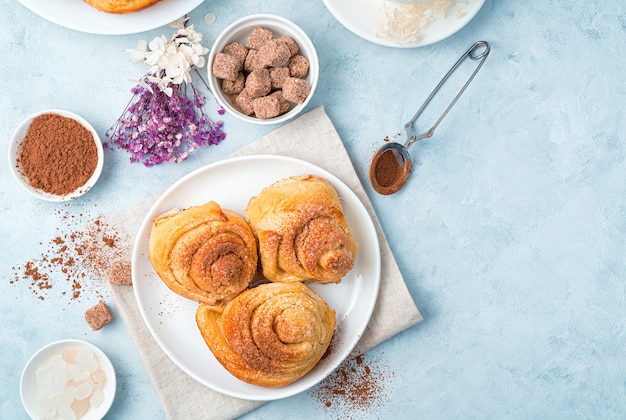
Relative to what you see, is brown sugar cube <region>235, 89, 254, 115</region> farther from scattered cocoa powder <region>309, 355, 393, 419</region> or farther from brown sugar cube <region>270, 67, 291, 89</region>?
scattered cocoa powder <region>309, 355, 393, 419</region>

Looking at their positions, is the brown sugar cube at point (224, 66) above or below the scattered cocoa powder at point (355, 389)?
above

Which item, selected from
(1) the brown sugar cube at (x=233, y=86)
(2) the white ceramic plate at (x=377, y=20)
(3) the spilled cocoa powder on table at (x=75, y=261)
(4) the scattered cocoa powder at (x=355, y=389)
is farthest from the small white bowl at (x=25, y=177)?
(4) the scattered cocoa powder at (x=355, y=389)

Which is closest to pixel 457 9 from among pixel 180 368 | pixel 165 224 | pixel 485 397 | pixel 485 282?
pixel 485 282

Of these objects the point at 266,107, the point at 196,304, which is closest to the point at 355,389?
the point at 196,304

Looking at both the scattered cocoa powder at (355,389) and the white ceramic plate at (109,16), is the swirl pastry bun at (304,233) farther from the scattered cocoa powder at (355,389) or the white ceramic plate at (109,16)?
the white ceramic plate at (109,16)

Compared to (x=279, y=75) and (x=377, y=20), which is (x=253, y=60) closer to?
(x=279, y=75)

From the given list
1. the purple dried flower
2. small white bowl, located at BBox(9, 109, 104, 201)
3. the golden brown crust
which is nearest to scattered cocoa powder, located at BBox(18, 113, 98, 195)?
small white bowl, located at BBox(9, 109, 104, 201)

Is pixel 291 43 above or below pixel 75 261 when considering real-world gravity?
above

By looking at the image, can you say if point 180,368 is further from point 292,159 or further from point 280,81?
point 280,81
